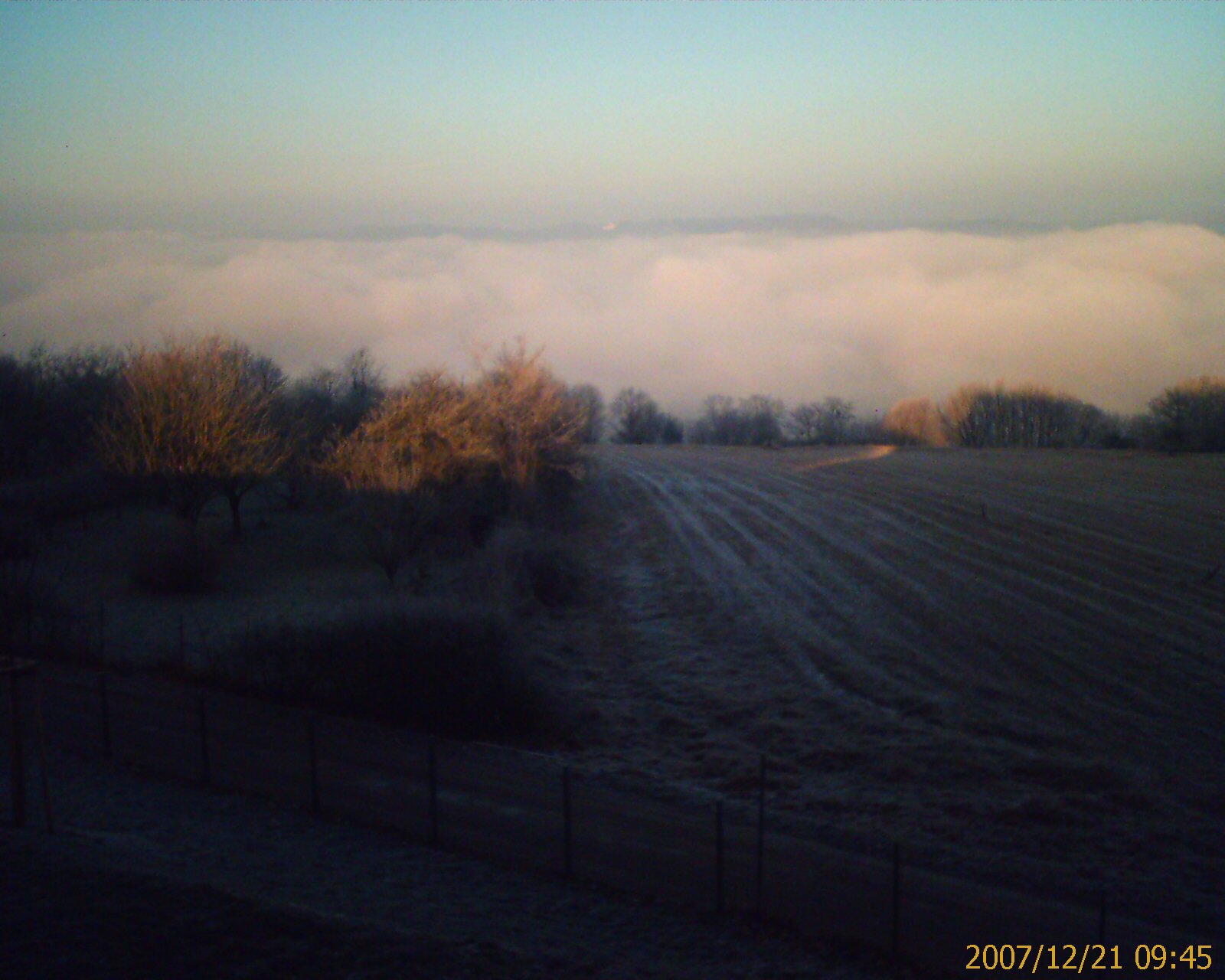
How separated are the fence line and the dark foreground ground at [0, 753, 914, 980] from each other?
0.59 meters

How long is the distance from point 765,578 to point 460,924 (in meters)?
24.4

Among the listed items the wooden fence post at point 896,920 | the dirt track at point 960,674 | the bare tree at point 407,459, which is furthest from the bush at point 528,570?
the wooden fence post at point 896,920

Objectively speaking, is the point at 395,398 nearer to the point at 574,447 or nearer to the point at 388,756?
the point at 574,447

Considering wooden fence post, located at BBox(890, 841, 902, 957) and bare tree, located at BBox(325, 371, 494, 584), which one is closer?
wooden fence post, located at BBox(890, 841, 902, 957)

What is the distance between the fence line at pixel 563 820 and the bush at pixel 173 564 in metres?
13.7

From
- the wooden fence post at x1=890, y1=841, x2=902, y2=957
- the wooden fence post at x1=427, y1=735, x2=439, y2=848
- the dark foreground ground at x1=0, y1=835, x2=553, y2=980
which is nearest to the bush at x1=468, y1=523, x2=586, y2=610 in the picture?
the wooden fence post at x1=427, y1=735, x2=439, y2=848

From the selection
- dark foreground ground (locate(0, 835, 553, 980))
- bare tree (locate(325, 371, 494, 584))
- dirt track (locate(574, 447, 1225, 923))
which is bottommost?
dirt track (locate(574, 447, 1225, 923))

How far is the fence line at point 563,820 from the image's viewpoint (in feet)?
33.1

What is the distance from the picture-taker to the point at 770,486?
58.7 m

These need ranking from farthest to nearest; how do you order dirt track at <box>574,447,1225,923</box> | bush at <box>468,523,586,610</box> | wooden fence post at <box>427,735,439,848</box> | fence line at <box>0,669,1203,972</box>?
bush at <box>468,523,586,610</box>, dirt track at <box>574,447,1225,923</box>, wooden fence post at <box>427,735,439,848</box>, fence line at <box>0,669,1203,972</box>

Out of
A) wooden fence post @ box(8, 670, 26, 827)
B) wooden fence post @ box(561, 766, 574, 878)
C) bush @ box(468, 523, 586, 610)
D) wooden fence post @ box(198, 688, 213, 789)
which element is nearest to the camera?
wooden fence post @ box(8, 670, 26, 827)

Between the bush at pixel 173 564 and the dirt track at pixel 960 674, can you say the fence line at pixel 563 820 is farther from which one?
the bush at pixel 173 564

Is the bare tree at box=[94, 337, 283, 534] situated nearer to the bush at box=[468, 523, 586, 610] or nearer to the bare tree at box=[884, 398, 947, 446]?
the bush at box=[468, 523, 586, 610]

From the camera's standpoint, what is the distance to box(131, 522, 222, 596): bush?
1278 inches
